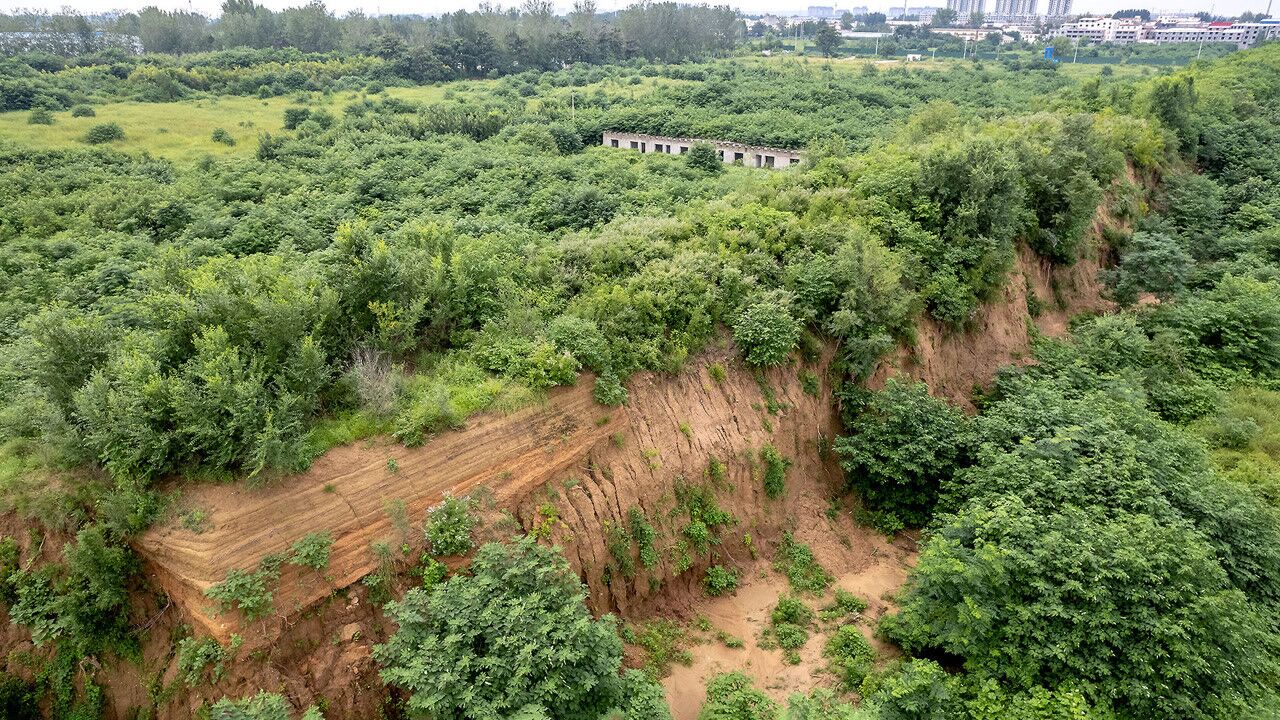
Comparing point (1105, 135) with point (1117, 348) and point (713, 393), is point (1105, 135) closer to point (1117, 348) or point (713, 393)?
point (1117, 348)

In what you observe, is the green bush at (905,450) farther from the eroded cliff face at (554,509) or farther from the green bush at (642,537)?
the green bush at (642,537)

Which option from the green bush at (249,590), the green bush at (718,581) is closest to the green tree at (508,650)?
the green bush at (249,590)

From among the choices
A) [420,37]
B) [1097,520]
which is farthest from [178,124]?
[420,37]

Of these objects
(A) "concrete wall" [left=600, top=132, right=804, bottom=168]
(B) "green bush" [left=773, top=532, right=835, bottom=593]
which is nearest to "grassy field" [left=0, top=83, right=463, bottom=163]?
(A) "concrete wall" [left=600, top=132, right=804, bottom=168]

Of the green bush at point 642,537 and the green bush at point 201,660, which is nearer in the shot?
the green bush at point 201,660

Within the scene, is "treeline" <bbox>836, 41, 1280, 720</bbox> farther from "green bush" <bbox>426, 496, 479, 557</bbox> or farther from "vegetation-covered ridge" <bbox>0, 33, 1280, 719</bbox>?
"green bush" <bbox>426, 496, 479, 557</bbox>

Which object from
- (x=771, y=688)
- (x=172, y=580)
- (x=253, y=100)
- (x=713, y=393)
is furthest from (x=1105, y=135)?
(x=253, y=100)
